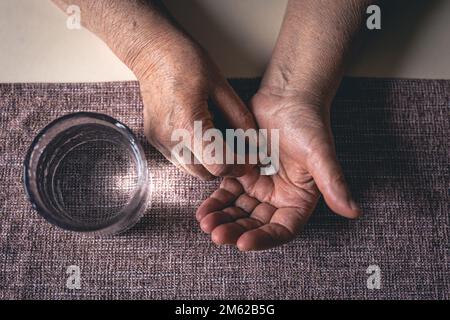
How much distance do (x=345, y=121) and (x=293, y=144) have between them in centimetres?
9

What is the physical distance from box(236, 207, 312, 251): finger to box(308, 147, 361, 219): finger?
0.17 feet

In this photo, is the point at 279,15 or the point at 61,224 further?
the point at 279,15

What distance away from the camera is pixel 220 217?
452 millimetres

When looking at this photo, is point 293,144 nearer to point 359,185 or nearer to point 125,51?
point 359,185

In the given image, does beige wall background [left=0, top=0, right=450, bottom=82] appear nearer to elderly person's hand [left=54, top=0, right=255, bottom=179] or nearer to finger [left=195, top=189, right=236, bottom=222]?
elderly person's hand [left=54, top=0, right=255, bottom=179]

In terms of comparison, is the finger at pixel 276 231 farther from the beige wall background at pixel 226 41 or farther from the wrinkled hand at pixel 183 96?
the beige wall background at pixel 226 41

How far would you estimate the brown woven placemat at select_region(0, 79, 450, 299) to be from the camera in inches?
18.4

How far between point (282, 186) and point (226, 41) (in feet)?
0.59

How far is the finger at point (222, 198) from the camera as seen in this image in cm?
46

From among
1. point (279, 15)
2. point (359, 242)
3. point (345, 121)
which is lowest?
point (359, 242)

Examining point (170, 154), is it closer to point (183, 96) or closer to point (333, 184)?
point (183, 96)

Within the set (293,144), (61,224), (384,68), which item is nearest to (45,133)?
(61,224)

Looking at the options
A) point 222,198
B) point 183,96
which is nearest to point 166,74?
point 183,96

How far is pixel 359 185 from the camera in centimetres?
49
